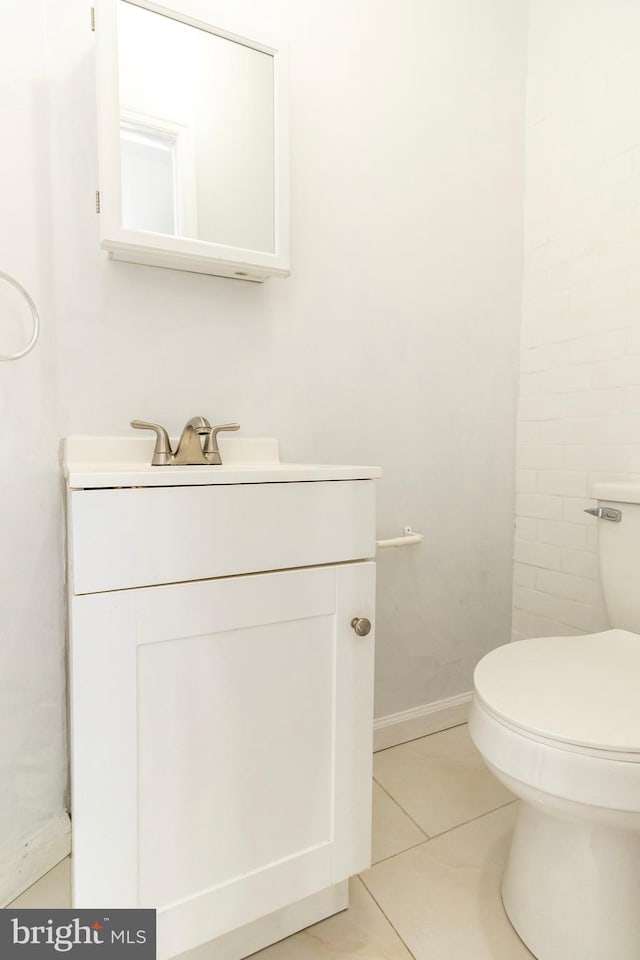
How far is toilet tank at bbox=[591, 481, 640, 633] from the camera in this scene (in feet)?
3.90

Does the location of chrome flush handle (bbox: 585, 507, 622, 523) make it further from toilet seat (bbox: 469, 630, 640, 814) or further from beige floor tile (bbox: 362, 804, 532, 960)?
beige floor tile (bbox: 362, 804, 532, 960)

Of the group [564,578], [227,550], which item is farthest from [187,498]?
[564,578]

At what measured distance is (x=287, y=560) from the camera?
2.70 feet

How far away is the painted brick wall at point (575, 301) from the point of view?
138 cm

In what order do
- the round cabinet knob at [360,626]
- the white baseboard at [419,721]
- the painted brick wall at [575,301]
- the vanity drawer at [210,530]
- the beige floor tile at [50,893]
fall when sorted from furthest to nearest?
1. the white baseboard at [419,721]
2. the painted brick wall at [575,301]
3. the beige floor tile at [50,893]
4. the round cabinet knob at [360,626]
5. the vanity drawer at [210,530]

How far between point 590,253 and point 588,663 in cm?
111

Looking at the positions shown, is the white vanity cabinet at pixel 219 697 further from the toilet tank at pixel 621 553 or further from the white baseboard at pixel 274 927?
the toilet tank at pixel 621 553

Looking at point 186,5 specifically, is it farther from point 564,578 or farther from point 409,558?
point 564,578

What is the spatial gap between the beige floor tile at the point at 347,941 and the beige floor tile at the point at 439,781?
0.85 feet

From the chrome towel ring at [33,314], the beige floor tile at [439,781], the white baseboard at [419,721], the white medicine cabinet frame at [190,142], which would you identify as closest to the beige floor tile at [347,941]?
the beige floor tile at [439,781]

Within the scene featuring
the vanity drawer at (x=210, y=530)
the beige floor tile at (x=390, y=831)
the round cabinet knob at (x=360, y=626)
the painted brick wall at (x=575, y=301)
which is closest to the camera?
the vanity drawer at (x=210, y=530)

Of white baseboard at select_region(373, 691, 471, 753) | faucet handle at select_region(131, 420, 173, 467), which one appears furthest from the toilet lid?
faucet handle at select_region(131, 420, 173, 467)

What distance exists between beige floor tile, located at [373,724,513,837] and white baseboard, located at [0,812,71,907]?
736 millimetres

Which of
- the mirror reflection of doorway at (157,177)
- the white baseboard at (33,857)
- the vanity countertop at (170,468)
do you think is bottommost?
the white baseboard at (33,857)
